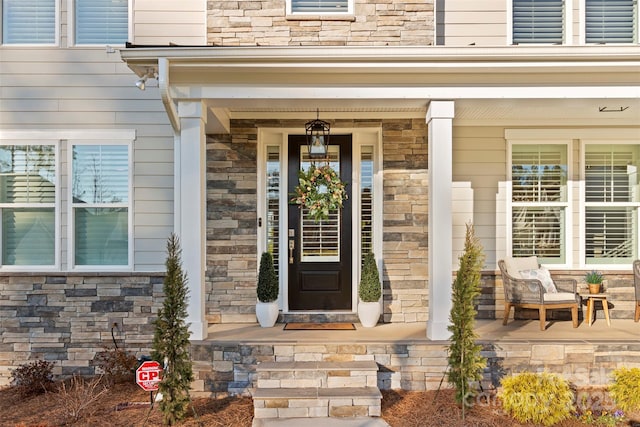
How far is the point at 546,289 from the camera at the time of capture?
17.7 ft

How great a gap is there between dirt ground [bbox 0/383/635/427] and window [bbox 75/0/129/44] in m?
4.13

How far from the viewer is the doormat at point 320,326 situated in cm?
514

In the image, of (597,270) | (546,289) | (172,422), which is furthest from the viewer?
(597,270)

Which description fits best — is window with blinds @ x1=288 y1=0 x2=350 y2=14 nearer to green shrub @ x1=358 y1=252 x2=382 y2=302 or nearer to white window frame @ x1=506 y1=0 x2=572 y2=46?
white window frame @ x1=506 y1=0 x2=572 y2=46

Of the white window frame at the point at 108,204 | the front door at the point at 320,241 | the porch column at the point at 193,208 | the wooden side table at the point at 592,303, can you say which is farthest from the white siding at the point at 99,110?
the wooden side table at the point at 592,303

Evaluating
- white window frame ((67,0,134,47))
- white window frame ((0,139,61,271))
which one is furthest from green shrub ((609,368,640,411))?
white window frame ((67,0,134,47))

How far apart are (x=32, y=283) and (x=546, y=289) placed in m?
6.19

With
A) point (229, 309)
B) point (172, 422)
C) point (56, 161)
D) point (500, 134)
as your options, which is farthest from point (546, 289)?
point (56, 161)

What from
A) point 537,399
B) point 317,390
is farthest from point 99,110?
point 537,399

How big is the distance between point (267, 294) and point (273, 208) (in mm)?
1147

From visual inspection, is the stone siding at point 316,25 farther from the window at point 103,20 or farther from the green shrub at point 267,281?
the green shrub at point 267,281

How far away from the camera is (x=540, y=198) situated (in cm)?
584

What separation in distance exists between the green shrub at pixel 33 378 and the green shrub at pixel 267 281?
248cm

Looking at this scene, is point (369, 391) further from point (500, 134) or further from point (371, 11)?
point (371, 11)
